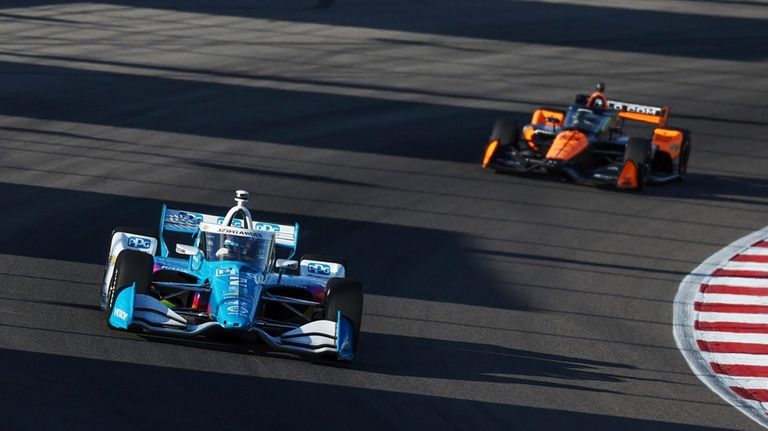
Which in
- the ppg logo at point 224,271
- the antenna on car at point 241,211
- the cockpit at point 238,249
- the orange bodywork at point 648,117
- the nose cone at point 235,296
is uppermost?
the orange bodywork at point 648,117

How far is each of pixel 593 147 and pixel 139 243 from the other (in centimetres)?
1012

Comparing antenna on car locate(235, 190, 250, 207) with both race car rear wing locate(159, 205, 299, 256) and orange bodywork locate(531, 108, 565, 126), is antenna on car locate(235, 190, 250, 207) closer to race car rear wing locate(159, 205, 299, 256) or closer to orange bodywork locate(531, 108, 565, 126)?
race car rear wing locate(159, 205, 299, 256)

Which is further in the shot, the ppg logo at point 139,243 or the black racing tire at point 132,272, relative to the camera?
the ppg logo at point 139,243

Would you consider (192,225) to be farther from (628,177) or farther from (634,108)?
(634,108)

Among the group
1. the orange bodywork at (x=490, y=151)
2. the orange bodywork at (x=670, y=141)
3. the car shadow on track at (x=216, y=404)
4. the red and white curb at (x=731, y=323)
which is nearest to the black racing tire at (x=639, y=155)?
the orange bodywork at (x=670, y=141)

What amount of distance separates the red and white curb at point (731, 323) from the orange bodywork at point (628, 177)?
97.5 inches

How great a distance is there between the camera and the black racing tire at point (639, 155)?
71.3 ft

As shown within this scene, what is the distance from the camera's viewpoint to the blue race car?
12.6m

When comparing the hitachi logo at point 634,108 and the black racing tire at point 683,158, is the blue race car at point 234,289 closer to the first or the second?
the hitachi logo at point 634,108

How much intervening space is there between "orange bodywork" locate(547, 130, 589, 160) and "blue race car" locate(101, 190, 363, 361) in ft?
26.2

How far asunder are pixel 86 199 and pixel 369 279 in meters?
4.42

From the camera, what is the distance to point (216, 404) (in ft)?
37.0

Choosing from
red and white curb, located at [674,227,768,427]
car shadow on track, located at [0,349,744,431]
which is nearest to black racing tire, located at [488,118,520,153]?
red and white curb, located at [674,227,768,427]

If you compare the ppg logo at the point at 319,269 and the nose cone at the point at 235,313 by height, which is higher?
the ppg logo at the point at 319,269
